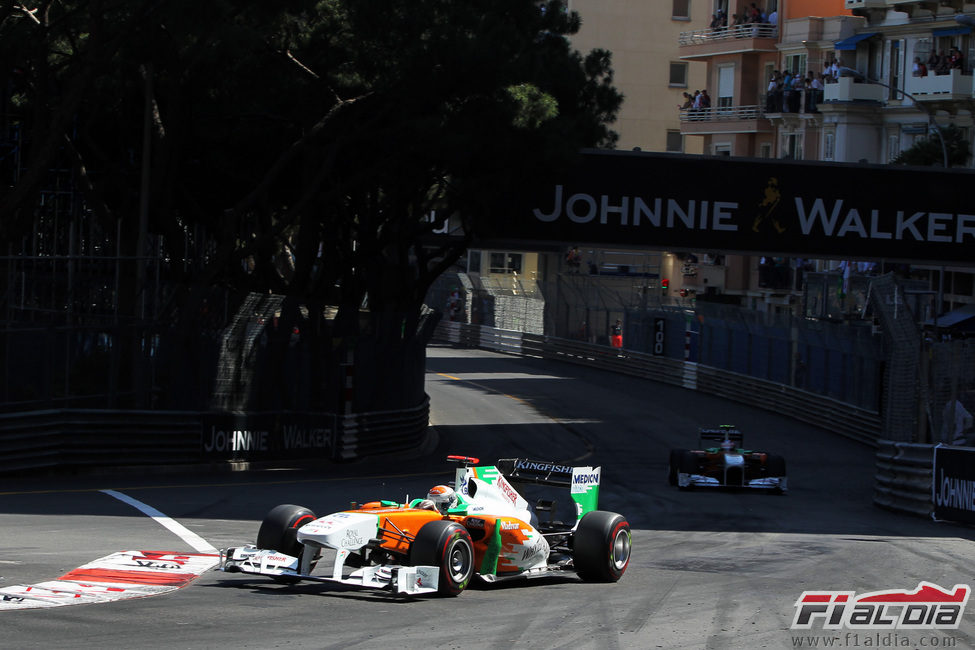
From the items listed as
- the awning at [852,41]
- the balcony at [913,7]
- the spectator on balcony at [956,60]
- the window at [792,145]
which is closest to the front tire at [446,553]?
the spectator on balcony at [956,60]

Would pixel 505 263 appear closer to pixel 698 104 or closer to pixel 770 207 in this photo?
pixel 698 104

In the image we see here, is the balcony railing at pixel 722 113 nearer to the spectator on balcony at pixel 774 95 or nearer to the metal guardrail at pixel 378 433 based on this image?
the spectator on balcony at pixel 774 95

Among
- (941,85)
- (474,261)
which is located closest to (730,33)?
(941,85)

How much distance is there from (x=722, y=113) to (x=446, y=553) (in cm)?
5416

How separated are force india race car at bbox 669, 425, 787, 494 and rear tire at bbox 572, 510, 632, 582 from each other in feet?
32.8

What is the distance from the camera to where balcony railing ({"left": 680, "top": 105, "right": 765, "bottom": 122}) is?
61.8m

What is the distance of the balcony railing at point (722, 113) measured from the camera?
6175 cm

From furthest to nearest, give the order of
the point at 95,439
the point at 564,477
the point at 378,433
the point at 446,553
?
the point at 378,433
the point at 95,439
the point at 564,477
the point at 446,553

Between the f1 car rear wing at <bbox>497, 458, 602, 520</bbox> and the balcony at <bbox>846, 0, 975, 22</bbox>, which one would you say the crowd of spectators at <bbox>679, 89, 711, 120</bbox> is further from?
the f1 car rear wing at <bbox>497, 458, 602, 520</bbox>

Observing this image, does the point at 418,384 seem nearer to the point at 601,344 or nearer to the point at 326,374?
the point at 326,374

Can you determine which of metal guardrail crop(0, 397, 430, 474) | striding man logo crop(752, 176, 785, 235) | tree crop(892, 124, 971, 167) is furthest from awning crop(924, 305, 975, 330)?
metal guardrail crop(0, 397, 430, 474)

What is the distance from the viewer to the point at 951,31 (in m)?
50.0

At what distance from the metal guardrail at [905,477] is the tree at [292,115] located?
8.70m

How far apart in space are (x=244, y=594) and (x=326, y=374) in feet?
51.1
